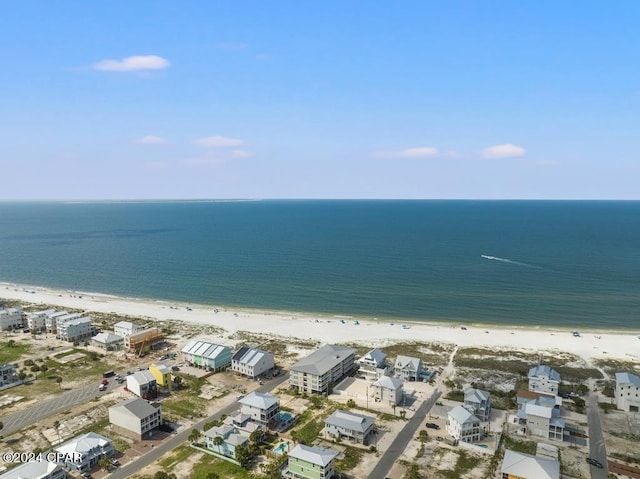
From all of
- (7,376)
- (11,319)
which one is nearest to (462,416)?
(7,376)

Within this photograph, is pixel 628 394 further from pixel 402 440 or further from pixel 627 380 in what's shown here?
pixel 402 440

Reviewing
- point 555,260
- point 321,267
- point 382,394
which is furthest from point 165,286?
point 555,260

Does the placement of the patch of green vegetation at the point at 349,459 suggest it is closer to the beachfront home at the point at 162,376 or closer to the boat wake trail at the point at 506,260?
the beachfront home at the point at 162,376

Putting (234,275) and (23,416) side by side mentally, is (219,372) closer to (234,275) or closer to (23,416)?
(23,416)

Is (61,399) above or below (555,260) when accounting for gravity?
below

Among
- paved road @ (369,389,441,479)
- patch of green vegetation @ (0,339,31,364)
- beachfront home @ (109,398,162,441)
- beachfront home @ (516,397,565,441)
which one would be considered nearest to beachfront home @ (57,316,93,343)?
patch of green vegetation @ (0,339,31,364)

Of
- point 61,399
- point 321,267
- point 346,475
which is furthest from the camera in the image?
point 321,267
